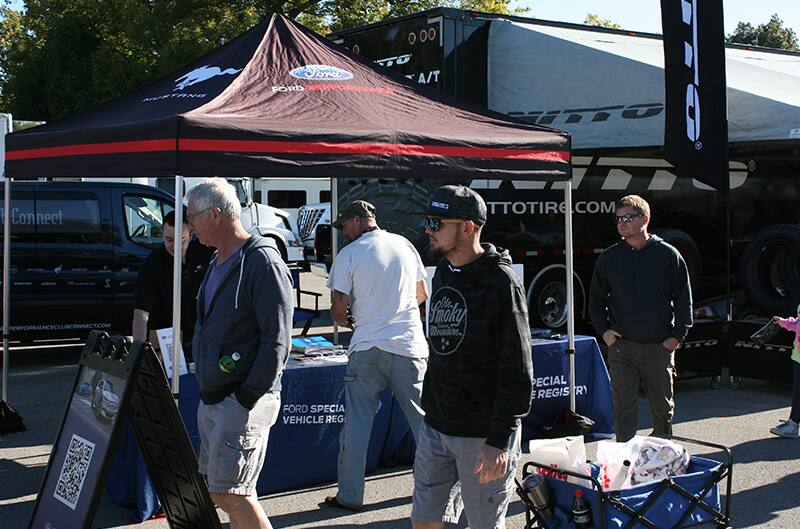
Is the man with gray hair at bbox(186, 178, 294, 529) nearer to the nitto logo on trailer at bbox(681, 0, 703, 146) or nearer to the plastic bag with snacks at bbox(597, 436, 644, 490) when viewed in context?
the plastic bag with snacks at bbox(597, 436, 644, 490)

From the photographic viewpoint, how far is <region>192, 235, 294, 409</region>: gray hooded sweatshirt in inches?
158

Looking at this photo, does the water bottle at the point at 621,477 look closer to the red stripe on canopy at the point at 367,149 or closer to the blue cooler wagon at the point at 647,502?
the blue cooler wagon at the point at 647,502

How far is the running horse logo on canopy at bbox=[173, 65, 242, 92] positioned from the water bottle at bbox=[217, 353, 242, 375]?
315cm

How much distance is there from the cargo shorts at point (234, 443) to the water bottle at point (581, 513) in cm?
134

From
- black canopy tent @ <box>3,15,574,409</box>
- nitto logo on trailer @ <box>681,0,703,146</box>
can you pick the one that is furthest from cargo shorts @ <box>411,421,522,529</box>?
nitto logo on trailer @ <box>681,0,703,146</box>

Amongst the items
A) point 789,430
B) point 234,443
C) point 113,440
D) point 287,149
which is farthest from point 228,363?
point 789,430

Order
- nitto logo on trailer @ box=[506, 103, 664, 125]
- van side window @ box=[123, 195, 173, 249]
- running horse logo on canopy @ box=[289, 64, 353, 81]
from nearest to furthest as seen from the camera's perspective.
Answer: running horse logo on canopy @ box=[289, 64, 353, 81] < van side window @ box=[123, 195, 173, 249] < nitto logo on trailer @ box=[506, 103, 664, 125]

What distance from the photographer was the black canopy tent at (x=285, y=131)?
5758 millimetres

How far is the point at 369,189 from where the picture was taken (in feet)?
37.8

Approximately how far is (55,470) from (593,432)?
14.6 ft

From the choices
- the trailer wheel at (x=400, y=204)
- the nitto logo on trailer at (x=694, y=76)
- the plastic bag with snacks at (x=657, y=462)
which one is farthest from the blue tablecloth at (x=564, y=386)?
the trailer wheel at (x=400, y=204)

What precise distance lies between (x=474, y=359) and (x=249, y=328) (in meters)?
0.96

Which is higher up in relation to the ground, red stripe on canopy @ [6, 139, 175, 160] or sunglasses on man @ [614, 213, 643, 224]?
red stripe on canopy @ [6, 139, 175, 160]

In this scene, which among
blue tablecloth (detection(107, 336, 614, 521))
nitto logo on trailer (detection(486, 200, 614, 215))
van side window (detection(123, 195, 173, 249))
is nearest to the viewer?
blue tablecloth (detection(107, 336, 614, 521))
